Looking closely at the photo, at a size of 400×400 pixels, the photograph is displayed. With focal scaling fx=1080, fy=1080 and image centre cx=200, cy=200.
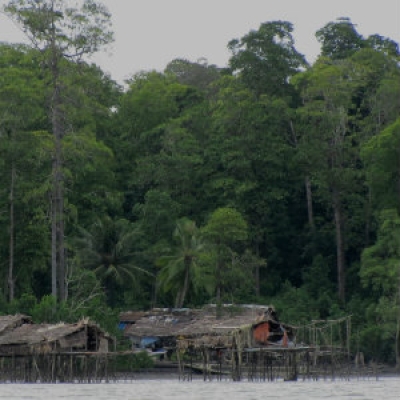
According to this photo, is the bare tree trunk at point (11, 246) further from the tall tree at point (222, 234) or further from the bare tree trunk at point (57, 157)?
the tall tree at point (222, 234)

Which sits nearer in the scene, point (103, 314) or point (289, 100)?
point (103, 314)

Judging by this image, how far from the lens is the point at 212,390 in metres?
30.2

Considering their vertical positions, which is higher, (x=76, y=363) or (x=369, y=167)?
(x=369, y=167)

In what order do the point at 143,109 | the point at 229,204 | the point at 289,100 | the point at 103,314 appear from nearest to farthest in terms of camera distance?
the point at 103,314
the point at 229,204
the point at 289,100
the point at 143,109

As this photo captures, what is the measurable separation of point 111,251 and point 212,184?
5820 mm

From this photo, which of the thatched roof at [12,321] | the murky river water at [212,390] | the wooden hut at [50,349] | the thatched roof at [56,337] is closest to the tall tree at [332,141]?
the murky river water at [212,390]

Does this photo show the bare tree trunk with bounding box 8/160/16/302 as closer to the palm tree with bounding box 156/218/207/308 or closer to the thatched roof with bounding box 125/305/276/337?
the thatched roof with bounding box 125/305/276/337

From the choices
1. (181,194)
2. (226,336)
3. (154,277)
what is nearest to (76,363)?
(226,336)

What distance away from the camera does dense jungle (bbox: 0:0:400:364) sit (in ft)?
Result: 137

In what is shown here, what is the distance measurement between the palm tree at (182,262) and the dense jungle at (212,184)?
0.09 meters

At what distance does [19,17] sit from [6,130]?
24.4 ft

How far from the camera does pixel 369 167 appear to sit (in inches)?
1866

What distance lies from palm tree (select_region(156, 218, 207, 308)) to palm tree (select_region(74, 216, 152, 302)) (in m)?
1.40

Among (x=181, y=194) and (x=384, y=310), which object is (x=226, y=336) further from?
(x=181, y=194)
